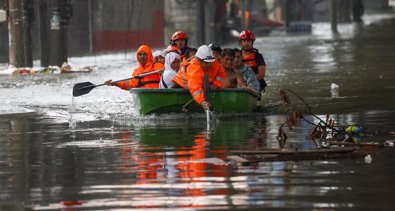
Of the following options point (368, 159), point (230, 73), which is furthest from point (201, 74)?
point (368, 159)

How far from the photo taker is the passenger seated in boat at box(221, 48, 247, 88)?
1958 centimetres

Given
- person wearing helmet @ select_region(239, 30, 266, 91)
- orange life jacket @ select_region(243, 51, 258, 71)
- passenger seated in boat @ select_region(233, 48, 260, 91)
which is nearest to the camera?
passenger seated in boat @ select_region(233, 48, 260, 91)

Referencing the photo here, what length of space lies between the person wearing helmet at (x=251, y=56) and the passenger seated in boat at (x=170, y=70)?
1.35 m

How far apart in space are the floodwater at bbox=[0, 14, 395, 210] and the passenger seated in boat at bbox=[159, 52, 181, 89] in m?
0.66

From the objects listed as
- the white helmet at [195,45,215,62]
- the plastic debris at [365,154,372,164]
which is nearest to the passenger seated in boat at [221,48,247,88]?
the white helmet at [195,45,215,62]

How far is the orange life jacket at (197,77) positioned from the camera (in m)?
18.3

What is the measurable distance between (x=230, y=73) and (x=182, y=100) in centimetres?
110

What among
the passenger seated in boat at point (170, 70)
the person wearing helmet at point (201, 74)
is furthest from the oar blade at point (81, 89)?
the person wearing helmet at point (201, 74)

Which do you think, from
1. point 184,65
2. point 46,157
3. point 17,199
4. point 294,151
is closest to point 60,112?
point 184,65

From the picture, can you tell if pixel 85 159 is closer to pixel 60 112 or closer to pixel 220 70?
pixel 220 70

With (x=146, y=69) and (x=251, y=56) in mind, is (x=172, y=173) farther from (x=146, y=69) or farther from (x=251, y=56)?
(x=251, y=56)

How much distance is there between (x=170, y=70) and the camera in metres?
20.0

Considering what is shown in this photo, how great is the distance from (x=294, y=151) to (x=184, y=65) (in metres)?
6.23

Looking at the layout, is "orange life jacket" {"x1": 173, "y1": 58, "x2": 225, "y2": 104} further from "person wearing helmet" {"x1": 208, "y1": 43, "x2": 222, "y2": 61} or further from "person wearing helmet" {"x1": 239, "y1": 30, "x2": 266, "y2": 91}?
"person wearing helmet" {"x1": 239, "y1": 30, "x2": 266, "y2": 91}
